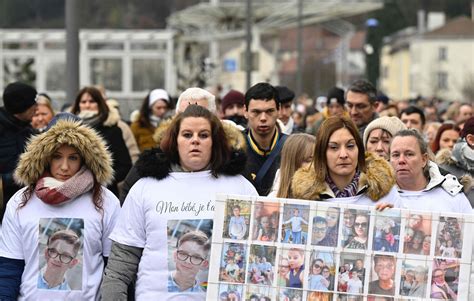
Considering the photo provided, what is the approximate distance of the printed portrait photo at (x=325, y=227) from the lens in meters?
6.37

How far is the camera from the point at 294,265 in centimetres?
638

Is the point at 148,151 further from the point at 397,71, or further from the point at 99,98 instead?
the point at 397,71

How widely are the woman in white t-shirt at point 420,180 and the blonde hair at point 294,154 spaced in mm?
614

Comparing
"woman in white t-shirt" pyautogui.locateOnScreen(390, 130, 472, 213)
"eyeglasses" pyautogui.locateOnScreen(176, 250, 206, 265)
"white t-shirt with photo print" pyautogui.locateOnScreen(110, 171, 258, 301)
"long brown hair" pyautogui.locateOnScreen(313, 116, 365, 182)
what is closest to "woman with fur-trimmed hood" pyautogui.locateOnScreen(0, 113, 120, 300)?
"white t-shirt with photo print" pyautogui.locateOnScreen(110, 171, 258, 301)

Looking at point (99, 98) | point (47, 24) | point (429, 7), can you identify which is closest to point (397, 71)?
point (429, 7)

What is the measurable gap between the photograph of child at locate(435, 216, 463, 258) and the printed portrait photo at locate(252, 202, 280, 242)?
30.8 inches

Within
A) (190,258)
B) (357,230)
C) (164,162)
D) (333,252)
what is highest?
(164,162)

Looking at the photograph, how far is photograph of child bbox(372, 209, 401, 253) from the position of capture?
250 inches

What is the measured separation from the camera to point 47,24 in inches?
1638

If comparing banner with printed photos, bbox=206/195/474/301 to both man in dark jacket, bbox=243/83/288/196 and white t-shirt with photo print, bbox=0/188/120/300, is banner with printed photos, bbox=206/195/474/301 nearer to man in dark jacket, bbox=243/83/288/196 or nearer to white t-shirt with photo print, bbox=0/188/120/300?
white t-shirt with photo print, bbox=0/188/120/300

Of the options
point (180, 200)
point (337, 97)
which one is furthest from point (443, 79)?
point (180, 200)

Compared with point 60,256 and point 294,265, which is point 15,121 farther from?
point 294,265

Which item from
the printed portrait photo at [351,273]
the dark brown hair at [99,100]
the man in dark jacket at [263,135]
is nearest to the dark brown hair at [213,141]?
the printed portrait photo at [351,273]

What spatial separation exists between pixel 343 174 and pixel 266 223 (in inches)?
22.1
